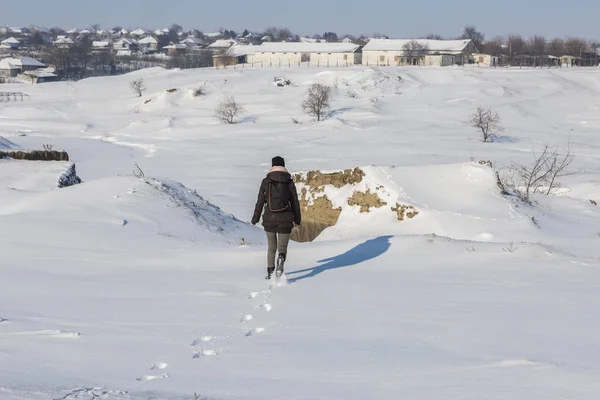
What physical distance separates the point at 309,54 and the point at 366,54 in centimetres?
1088

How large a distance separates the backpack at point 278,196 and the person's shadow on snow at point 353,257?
0.86 metres

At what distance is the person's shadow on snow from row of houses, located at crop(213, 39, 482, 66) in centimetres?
10974

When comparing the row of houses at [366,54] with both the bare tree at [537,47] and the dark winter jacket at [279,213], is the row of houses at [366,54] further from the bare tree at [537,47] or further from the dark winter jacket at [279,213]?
the dark winter jacket at [279,213]

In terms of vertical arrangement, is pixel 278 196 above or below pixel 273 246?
above

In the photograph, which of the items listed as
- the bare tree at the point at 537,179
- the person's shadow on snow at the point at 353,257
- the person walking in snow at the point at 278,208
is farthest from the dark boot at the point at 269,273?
the bare tree at the point at 537,179

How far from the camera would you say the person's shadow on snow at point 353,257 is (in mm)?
8852

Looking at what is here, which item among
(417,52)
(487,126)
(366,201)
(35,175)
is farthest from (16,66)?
(366,201)

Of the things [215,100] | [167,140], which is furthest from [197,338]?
[215,100]

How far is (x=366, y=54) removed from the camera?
4803 inches

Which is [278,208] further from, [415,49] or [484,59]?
[484,59]

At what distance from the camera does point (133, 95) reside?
277 feet

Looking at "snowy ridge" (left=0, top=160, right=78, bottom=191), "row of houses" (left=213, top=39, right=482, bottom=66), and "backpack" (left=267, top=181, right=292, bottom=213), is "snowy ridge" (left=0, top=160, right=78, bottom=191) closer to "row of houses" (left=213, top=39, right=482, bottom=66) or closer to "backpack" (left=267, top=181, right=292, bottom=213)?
"backpack" (left=267, top=181, right=292, bottom=213)

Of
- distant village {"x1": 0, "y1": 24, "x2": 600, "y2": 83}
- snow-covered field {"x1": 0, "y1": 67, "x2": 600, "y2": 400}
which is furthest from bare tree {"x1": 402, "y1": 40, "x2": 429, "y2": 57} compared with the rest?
snow-covered field {"x1": 0, "y1": 67, "x2": 600, "y2": 400}

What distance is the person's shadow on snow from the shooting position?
8.85 m
